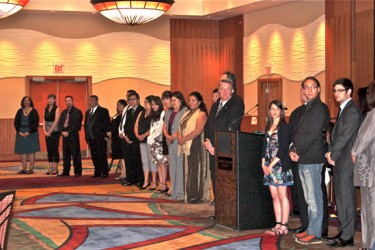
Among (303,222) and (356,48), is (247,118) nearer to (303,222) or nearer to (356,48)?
(356,48)

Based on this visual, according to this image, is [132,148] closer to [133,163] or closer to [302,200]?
[133,163]

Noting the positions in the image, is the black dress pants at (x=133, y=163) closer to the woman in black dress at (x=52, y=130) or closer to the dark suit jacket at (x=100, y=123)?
the dark suit jacket at (x=100, y=123)

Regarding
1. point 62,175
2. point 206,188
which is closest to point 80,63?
point 62,175

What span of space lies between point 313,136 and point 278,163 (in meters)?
0.53

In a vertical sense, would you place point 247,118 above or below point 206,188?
above

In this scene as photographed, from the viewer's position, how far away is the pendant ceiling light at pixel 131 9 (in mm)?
13078

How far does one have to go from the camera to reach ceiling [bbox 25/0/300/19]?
55.9ft

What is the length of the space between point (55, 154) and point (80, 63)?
539cm

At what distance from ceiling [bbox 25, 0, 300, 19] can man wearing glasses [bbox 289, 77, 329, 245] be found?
10.1m

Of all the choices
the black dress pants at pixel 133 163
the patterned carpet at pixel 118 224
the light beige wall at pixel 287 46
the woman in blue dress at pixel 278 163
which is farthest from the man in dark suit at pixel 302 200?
the light beige wall at pixel 287 46

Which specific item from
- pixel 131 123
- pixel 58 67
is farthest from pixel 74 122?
pixel 58 67

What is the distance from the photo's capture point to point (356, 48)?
529 inches

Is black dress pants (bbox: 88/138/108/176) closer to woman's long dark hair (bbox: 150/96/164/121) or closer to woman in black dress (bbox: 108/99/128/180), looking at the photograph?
woman in black dress (bbox: 108/99/128/180)

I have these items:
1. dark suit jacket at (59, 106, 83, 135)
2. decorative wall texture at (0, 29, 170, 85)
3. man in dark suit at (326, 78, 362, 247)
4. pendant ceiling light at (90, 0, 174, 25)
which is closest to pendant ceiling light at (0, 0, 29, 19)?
pendant ceiling light at (90, 0, 174, 25)
